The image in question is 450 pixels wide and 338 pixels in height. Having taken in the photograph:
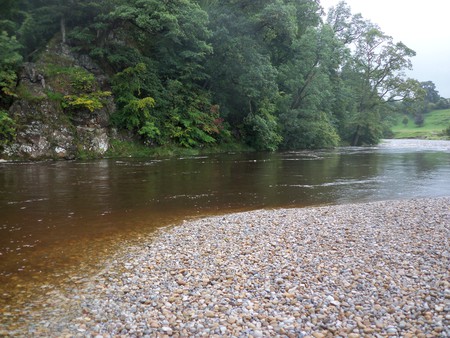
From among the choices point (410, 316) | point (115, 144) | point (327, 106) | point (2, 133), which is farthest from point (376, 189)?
point (327, 106)

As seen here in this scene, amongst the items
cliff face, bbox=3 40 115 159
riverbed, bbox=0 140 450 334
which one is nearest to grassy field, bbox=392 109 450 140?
riverbed, bbox=0 140 450 334

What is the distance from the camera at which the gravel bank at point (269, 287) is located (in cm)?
455

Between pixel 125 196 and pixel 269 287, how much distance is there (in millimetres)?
9057

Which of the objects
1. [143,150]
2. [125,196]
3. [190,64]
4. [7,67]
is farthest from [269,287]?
[190,64]

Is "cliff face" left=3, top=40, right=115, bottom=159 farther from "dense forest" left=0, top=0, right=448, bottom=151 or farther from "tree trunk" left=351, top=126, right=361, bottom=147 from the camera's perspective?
"tree trunk" left=351, top=126, right=361, bottom=147

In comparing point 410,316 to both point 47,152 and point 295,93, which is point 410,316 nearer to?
point 47,152

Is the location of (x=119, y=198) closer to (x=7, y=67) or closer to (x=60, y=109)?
(x=60, y=109)

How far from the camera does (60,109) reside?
83.9ft

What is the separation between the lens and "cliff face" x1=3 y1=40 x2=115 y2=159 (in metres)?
23.8

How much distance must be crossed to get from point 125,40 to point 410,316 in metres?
33.4

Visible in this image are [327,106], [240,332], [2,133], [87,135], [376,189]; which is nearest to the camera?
[240,332]

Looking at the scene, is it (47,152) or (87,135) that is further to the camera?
(87,135)

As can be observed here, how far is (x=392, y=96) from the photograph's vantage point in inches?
2200

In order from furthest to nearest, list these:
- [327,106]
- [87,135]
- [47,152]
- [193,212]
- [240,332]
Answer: [327,106], [87,135], [47,152], [193,212], [240,332]
